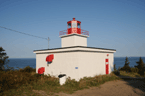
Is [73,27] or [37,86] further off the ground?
[73,27]

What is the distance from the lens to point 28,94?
845cm

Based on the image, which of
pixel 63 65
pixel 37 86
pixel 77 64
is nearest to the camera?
pixel 37 86

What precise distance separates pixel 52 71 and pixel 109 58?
9107 millimetres

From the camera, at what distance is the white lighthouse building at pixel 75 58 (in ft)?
42.2

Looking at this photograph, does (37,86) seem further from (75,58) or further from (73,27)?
A: (73,27)

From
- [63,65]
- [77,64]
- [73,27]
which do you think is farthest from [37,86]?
[73,27]

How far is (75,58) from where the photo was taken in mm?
12828

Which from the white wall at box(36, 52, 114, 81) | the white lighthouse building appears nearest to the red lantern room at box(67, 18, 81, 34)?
the white lighthouse building

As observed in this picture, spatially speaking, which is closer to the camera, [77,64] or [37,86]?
[37,86]

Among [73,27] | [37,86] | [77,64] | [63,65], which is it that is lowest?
[37,86]

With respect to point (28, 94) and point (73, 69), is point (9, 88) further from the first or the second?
point (73, 69)

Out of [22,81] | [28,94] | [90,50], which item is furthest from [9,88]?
[90,50]

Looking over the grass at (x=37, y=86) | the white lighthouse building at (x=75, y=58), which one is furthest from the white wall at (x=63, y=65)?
the grass at (x=37, y=86)

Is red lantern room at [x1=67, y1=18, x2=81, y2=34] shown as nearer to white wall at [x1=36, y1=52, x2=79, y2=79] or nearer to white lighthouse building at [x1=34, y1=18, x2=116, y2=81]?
white lighthouse building at [x1=34, y1=18, x2=116, y2=81]
